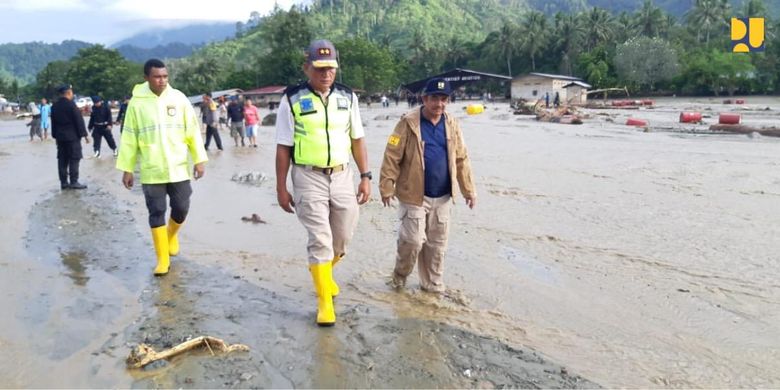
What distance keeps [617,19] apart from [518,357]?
95.6 metres

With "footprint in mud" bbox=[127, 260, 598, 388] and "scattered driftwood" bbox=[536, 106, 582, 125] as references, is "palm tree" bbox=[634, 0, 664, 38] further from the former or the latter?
"footprint in mud" bbox=[127, 260, 598, 388]

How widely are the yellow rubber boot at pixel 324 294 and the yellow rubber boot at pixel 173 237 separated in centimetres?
218

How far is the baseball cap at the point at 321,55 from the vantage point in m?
3.88

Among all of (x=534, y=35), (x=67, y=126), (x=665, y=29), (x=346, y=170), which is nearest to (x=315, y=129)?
(x=346, y=170)

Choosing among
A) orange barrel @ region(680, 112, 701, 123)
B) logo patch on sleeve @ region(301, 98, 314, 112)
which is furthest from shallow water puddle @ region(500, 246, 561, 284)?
orange barrel @ region(680, 112, 701, 123)

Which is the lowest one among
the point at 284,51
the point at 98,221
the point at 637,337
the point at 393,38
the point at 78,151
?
the point at 637,337

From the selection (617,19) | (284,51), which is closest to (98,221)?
(284,51)

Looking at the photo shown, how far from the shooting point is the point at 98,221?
7277 mm

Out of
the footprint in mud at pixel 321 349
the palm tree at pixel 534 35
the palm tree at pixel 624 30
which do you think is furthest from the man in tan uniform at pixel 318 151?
the palm tree at pixel 624 30

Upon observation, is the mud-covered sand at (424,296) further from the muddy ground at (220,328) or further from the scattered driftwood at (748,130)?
the scattered driftwood at (748,130)

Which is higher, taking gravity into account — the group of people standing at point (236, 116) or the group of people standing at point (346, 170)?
the group of people standing at point (236, 116)

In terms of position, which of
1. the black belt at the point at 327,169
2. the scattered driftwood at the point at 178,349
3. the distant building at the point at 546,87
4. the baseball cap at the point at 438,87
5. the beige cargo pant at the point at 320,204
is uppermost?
the distant building at the point at 546,87

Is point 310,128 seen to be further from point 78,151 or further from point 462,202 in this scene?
point 78,151

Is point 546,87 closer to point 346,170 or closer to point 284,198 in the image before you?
point 346,170
